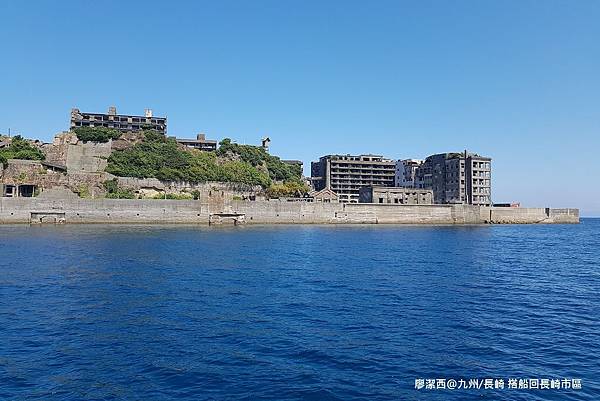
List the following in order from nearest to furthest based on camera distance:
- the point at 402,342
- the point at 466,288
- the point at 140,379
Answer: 1. the point at 140,379
2. the point at 402,342
3. the point at 466,288

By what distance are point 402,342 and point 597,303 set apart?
49.6 ft

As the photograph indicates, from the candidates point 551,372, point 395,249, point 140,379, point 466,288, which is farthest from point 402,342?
point 395,249

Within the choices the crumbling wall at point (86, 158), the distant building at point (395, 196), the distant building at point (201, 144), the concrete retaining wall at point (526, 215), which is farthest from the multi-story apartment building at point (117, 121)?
the concrete retaining wall at point (526, 215)

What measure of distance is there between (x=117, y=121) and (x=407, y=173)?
102903 millimetres

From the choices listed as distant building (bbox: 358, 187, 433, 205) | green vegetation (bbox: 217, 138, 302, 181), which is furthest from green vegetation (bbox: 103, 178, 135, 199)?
distant building (bbox: 358, 187, 433, 205)

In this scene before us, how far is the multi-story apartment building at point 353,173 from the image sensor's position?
502ft

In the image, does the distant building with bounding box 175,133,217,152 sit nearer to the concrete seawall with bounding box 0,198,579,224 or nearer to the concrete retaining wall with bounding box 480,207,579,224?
the concrete seawall with bounding box 0,198,579,224

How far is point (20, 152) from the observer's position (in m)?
92.8

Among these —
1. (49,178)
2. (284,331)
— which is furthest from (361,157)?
(284,331)

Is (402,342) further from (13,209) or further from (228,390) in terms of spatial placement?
(13,209)

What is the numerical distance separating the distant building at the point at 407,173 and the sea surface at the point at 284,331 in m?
125

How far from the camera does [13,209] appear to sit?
76.1m

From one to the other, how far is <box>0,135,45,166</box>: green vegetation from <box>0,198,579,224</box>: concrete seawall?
58.6 feet

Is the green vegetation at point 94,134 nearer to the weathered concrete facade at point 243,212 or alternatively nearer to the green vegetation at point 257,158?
the green vegetation at point 257,158
